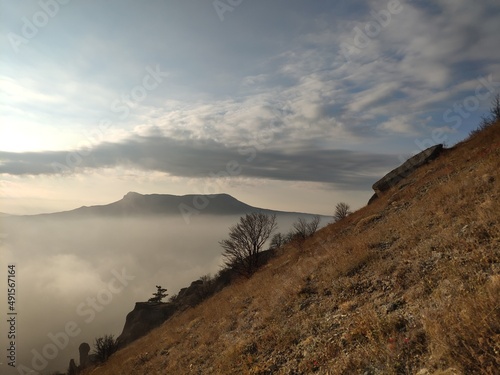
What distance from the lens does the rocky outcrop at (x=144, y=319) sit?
55375mm

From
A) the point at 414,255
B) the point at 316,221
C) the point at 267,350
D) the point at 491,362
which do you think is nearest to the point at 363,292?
the point at 414,255

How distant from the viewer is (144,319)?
5844 cm

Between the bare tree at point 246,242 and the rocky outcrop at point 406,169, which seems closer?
the rocky outcrop at point 406,169

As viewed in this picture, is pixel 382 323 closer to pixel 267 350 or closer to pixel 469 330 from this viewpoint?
pixel 469 330

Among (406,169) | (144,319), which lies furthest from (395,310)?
(144,319)

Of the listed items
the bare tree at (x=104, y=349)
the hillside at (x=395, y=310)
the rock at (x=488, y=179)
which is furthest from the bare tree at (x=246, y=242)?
the rock at (x=488, y=179)

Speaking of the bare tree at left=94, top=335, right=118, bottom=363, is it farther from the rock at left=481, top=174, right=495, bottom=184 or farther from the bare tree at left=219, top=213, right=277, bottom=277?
the rock at left=481, top=174, right=495, bottom=184

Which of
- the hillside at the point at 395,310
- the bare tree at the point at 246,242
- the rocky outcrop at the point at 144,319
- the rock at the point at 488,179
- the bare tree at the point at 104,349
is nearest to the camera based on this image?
the hillside at the point at 395,310

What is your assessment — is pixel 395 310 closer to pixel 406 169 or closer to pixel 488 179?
pixel 488 179

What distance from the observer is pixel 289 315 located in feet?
32.9

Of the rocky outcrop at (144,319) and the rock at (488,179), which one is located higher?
the rock at (488,179)

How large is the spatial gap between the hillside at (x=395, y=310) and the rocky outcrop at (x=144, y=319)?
156 ft

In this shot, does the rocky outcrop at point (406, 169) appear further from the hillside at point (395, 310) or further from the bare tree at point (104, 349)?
the bare tree at point (104, 349)

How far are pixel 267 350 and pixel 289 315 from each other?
1.85m
